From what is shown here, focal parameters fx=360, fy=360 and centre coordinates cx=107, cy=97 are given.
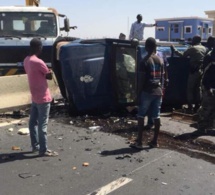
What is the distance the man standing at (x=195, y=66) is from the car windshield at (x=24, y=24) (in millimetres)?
4188

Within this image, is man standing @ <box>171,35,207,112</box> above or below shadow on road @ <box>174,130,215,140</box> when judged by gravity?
above

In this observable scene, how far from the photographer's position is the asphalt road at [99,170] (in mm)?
4148

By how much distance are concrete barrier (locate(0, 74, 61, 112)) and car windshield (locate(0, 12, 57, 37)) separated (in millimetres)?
2430

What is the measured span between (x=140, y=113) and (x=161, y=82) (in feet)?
1.92

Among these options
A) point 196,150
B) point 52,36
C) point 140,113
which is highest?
point 52,36

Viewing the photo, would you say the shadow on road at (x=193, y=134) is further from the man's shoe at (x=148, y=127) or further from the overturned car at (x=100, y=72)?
Result: the overturned car at (x=100, y=72)

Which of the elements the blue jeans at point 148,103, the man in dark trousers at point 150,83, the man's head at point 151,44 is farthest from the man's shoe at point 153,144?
the man's head at point 151,44

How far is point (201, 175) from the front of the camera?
457 centimetres

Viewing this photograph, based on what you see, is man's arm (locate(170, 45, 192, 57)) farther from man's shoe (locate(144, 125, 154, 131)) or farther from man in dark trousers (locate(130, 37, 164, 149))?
man in dark trousers (locate(130, 37, 164, 149))

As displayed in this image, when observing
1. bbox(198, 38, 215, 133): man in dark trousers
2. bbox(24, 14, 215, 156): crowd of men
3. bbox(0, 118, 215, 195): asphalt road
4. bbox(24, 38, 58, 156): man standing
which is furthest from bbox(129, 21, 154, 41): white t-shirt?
bbox(24, 38, 58, 156): man standing

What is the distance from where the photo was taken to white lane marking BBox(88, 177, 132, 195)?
160 inches

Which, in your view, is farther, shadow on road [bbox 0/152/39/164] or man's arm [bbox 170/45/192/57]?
man's arm [bbox 170/45/192/57]

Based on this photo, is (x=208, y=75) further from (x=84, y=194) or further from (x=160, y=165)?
(x=84, y=194)

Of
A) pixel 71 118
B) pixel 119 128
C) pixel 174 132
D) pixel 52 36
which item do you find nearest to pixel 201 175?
pixel 174 132
